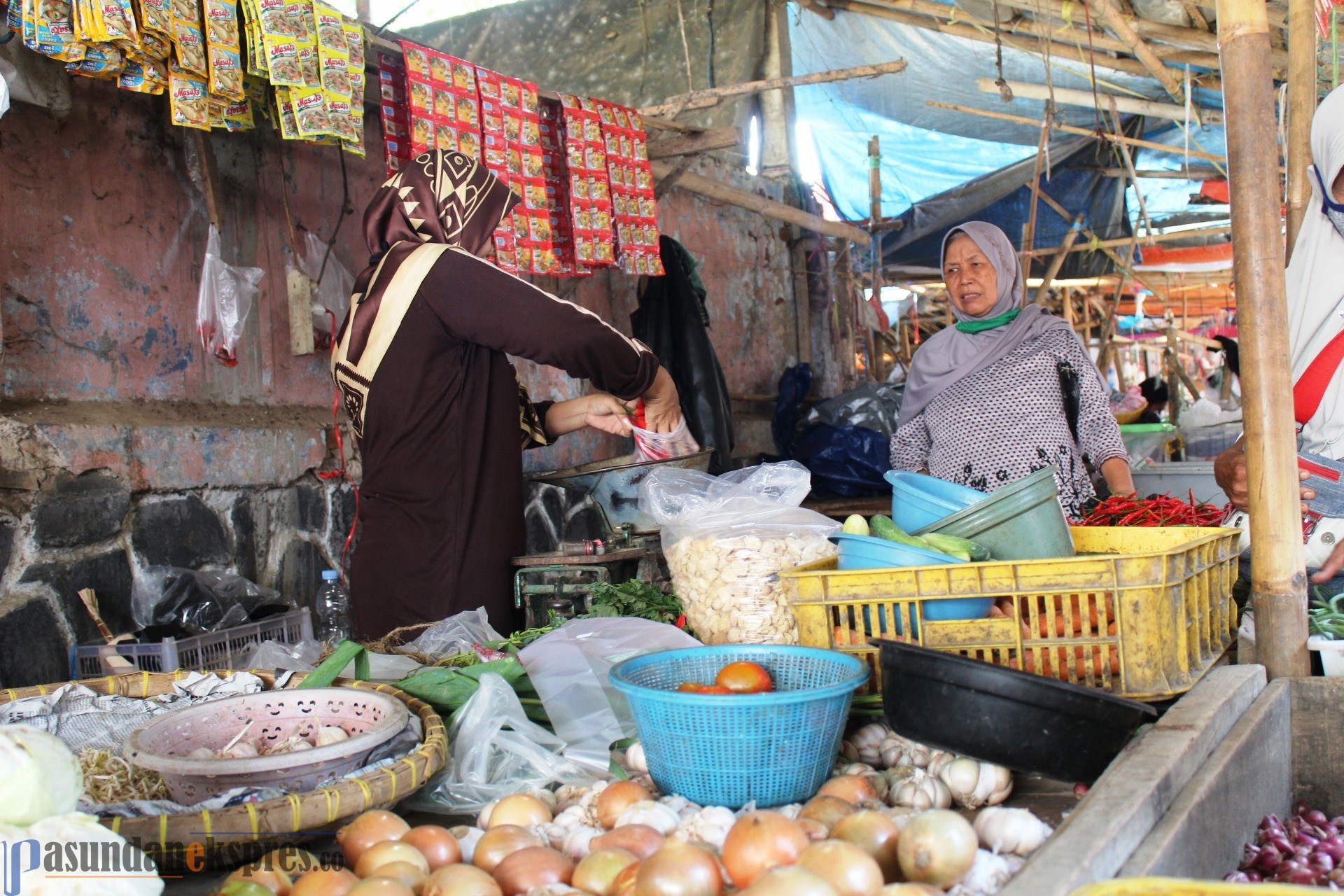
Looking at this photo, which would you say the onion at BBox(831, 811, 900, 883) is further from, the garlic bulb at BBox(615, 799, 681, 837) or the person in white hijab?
the person in white hijab

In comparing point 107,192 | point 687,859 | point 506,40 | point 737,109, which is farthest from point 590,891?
point 506,40

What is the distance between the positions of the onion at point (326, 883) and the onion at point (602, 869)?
0.24 m

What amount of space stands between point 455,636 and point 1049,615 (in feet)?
4.02

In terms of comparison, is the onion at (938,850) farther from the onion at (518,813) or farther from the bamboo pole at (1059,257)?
the bamboo pole at (1059,257)

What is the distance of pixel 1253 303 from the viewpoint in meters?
1.90

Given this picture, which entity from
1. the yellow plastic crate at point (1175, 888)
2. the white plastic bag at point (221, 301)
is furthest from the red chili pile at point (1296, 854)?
the white plastic bag at point (221, 301)

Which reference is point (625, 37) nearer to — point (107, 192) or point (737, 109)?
point (737, 109)

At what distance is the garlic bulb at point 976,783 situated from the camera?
4.51 feet

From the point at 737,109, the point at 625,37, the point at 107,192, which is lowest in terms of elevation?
the point at 107,192

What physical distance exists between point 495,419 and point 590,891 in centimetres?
173

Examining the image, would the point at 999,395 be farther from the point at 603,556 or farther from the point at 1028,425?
the point at 603,556

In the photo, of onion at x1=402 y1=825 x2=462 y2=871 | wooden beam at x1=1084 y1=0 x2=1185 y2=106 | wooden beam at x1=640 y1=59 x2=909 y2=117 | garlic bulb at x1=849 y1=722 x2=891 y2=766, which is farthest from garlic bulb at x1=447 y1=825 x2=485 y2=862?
wooden beam at x1=1084 y1=0 x2=1185 y2=106

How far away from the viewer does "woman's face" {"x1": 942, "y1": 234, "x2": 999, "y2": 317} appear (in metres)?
3.41

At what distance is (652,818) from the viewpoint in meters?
1.25
